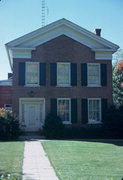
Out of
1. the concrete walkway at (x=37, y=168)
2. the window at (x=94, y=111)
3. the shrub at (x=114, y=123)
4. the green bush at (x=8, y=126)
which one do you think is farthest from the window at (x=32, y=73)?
the concrete walkway at (x=37, y=168)

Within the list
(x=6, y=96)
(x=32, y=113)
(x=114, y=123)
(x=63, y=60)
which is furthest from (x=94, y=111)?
(x=6, y=96)

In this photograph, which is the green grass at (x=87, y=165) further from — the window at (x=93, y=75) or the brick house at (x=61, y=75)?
the window at (x=93, y=75)

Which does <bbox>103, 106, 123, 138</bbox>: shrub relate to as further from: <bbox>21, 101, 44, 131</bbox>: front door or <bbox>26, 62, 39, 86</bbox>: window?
<bbox>26, 62, 39, 86</bbox>: window

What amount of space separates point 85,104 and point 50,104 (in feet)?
9.07

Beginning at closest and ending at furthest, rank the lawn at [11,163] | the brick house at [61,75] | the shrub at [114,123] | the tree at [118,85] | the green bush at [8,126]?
the lawn at [11,163]
the green bush at [8,126]
the shrub at [114,123]
the brick house at [61,75]
the tree at [118,85]

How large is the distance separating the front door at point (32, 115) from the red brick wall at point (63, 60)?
726 millimetres

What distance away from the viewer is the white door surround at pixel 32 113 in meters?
25.2

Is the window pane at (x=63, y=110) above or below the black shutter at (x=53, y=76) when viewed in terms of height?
below

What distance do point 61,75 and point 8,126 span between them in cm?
627

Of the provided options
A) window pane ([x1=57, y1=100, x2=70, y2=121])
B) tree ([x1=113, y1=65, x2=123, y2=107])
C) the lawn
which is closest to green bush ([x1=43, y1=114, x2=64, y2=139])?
window pane ([x1=57, y1=100, x2=70, y2=121])

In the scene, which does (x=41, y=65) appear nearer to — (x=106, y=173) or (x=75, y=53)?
(x=75, y=53)

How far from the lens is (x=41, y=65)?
25.2 meters

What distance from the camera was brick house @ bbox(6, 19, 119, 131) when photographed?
25031 millimetres

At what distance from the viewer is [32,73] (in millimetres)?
Answer: 25156
